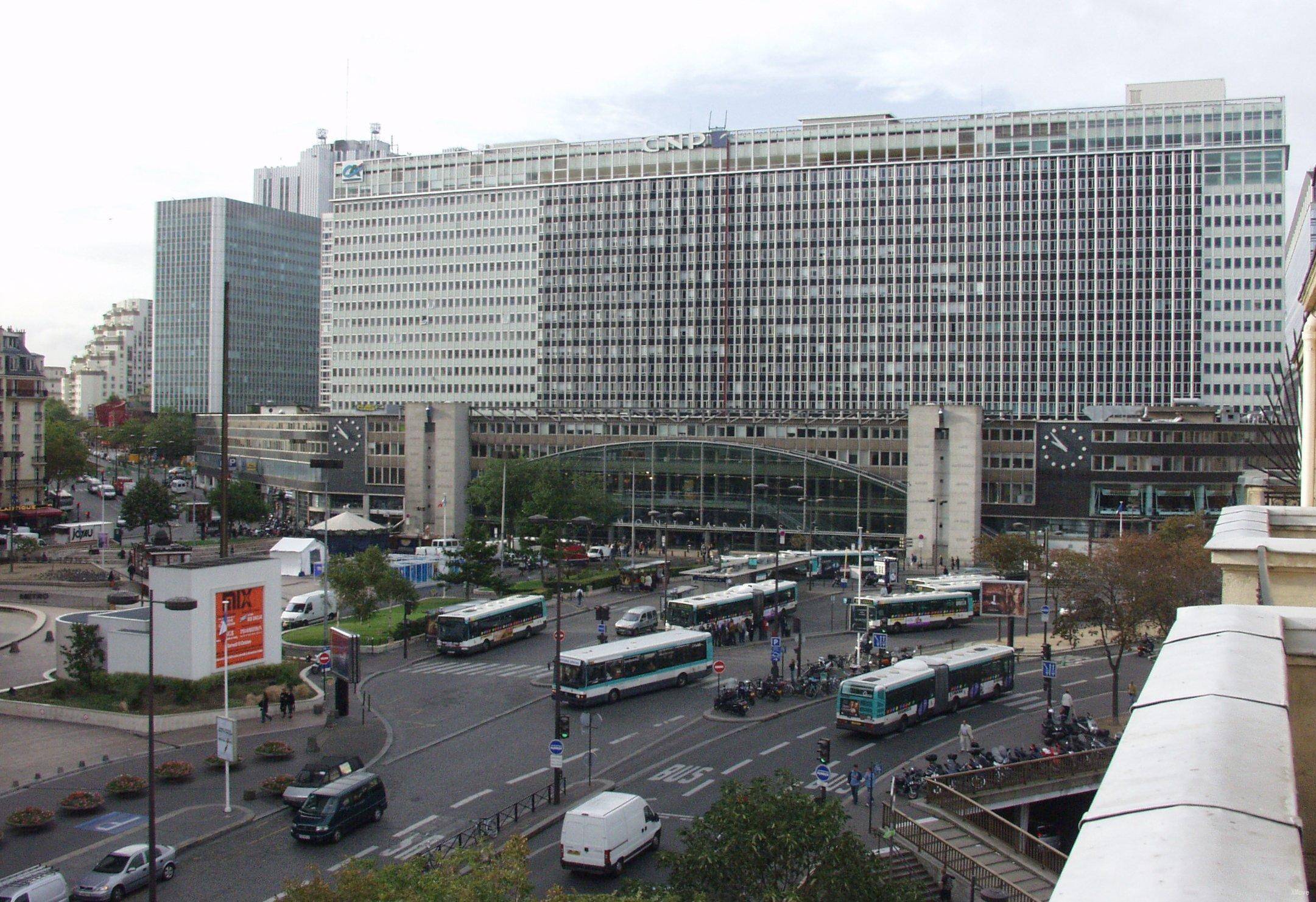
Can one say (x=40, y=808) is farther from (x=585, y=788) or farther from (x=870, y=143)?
(x=870, y=143)

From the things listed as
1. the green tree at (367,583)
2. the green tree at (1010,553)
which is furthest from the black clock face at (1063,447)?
the green tree at (367,583)

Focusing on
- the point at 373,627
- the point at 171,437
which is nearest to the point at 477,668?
the point at 373,627

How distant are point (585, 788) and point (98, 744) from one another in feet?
57.9

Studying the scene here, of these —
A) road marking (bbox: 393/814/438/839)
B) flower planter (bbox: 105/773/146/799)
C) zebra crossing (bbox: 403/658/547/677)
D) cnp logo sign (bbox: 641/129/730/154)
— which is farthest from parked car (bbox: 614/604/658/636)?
cnp logo sign (bbox: 641/129/730/154)

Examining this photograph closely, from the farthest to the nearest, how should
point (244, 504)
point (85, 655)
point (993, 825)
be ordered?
point (244, 504) < point (85, 655) < point (993, 825)

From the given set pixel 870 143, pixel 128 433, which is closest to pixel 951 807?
pixel 870 143

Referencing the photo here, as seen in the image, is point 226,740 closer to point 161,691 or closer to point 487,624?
point 161,691

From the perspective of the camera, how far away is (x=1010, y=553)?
68938 mm

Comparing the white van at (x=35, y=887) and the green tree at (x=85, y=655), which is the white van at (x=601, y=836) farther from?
the green tree at (x=85, y=655)

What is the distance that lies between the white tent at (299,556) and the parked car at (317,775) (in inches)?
1749

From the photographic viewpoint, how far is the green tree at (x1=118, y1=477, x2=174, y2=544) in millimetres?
91438

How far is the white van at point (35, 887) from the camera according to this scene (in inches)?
851

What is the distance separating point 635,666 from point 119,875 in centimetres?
2299

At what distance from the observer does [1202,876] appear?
4457mm
